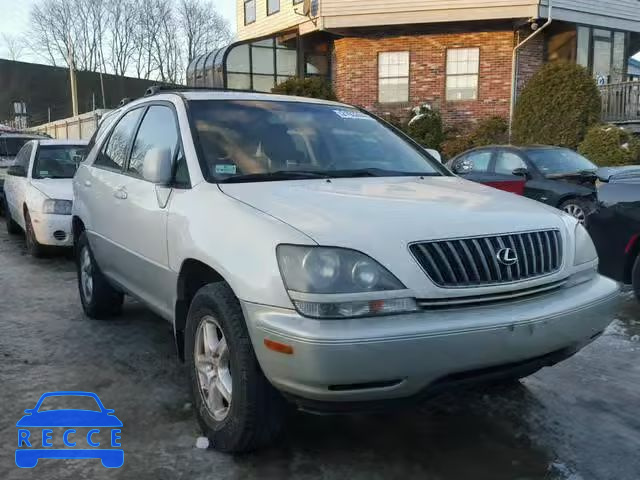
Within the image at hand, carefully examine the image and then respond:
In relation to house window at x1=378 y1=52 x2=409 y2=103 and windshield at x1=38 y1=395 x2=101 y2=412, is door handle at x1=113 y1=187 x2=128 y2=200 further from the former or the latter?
house window at x1=378 y1=52 x2=409 y2=103

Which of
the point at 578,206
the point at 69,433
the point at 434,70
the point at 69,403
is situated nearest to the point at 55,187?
the point at 69,403

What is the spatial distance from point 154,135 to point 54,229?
422cm

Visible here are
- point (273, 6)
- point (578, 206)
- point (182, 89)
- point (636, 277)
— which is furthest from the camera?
point (273, 6)

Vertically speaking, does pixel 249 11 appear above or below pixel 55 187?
above

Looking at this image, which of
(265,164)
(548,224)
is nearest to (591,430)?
(548,224)

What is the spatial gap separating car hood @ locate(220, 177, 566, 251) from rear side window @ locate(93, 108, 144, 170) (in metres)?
1.65

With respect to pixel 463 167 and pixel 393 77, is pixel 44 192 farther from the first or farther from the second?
pixel 393 77

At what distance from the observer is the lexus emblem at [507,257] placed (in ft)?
9.11

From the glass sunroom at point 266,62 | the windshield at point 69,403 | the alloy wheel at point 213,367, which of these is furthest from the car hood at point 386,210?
the glass sunroom at point 266,62

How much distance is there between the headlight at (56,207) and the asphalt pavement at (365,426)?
314 cm

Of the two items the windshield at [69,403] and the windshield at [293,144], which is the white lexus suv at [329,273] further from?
the windshield at [69,403]

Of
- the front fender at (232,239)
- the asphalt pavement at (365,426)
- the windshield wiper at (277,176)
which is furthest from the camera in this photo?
the windshield wiper at (277,176)

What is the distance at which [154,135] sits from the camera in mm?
4188

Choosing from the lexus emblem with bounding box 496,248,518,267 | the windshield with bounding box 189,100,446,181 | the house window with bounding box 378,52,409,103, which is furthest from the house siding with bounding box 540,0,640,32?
the lexus emblem with bounding box 496,248,518,267
